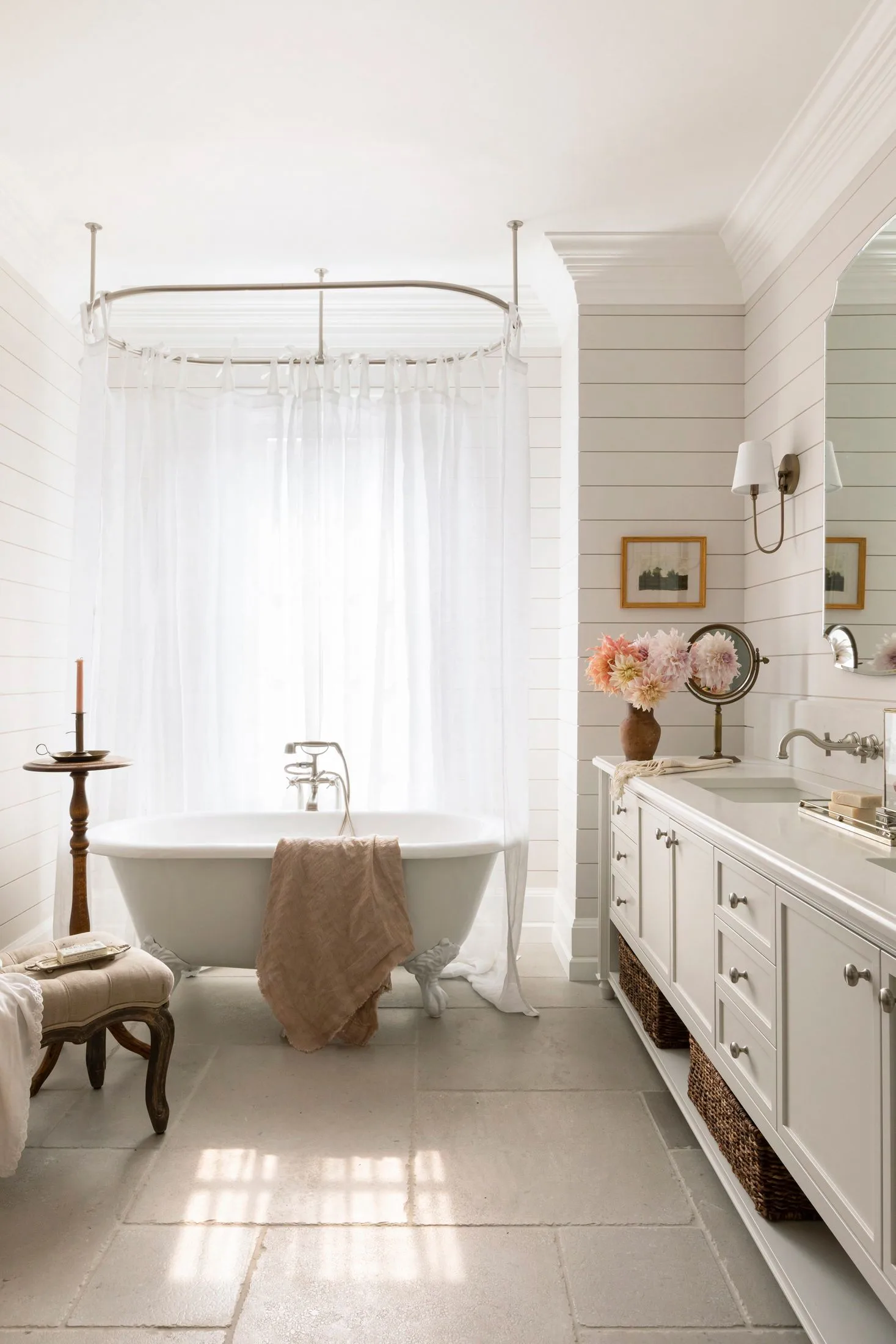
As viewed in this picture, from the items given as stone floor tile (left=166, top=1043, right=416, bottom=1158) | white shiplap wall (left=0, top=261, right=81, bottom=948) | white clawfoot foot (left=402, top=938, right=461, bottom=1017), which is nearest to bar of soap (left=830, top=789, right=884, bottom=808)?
stone floor tile (left=166, top=1043, right=416, bottom=1158)

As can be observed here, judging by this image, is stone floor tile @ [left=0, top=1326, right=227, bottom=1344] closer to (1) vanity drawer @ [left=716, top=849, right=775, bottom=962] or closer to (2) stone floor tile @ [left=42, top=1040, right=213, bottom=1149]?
(2) stone floor tile @ [left=42, top=1040, right=213, bottom=1149]

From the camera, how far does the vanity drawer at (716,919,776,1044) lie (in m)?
1.63

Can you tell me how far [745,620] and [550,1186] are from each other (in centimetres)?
213

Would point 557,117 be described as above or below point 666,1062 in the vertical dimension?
above

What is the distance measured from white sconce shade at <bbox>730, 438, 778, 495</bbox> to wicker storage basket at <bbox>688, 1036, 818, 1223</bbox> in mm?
1815

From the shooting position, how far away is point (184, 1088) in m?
2.55

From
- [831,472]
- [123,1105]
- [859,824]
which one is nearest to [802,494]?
[831,472]

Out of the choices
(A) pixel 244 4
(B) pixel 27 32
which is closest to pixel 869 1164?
(A) pixel 244 4

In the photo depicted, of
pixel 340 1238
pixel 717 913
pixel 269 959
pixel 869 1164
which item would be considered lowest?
pixel 340 1238

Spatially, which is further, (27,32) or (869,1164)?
(27,32)

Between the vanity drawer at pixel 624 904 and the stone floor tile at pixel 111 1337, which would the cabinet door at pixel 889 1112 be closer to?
the stone floor tile at pixel 111 1337

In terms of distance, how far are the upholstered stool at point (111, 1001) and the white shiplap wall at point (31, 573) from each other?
4.02 feet

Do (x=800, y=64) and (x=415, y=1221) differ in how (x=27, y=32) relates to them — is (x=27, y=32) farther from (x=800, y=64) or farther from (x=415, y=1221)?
(x=415, y=1221)

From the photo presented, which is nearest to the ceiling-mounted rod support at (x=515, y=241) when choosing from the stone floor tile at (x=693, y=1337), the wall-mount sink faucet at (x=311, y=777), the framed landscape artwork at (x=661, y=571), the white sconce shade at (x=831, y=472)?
the framed landscape artwork at (x=661, y=571)
